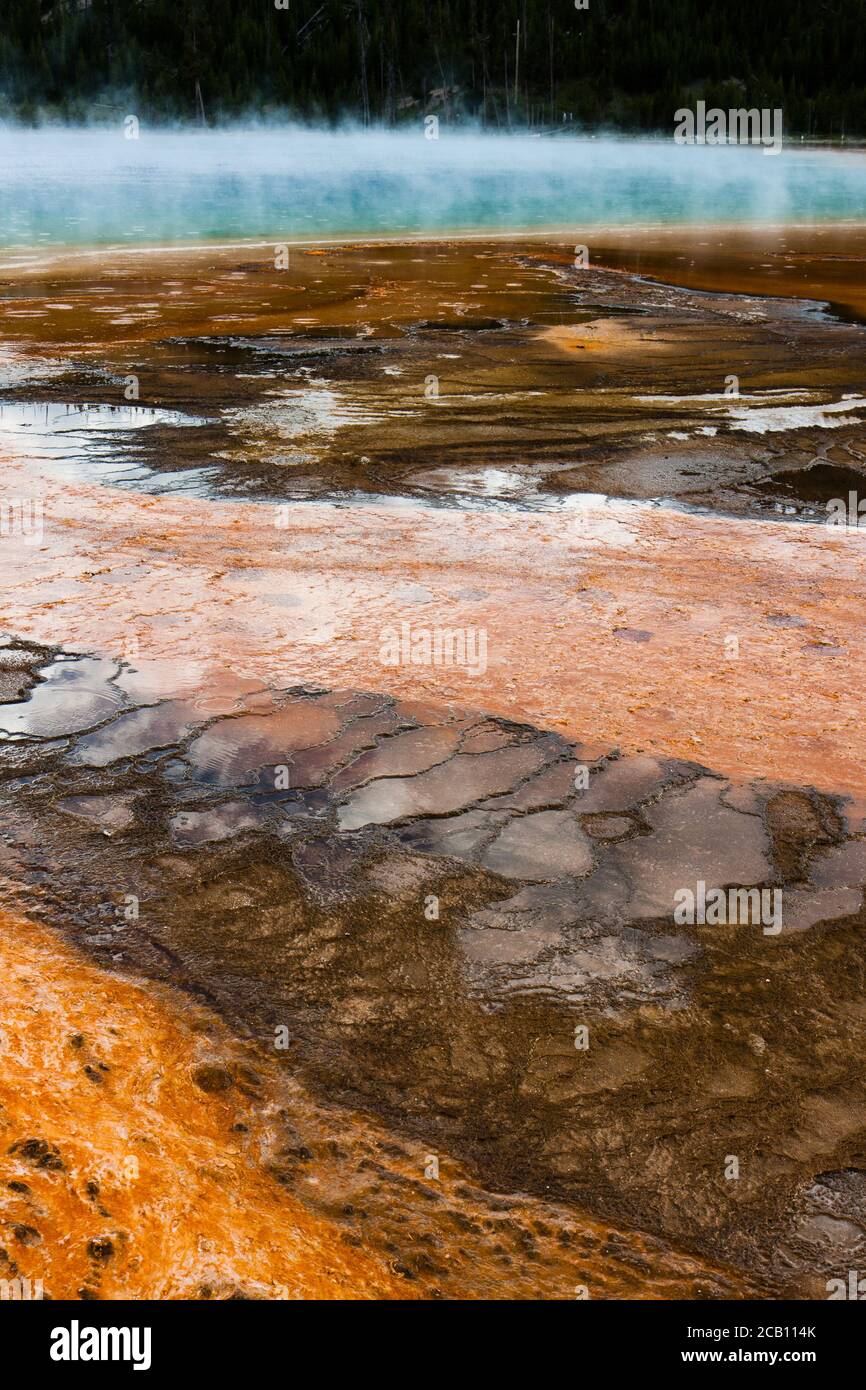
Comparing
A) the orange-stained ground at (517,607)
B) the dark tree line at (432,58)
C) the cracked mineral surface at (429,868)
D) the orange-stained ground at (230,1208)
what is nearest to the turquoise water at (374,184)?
the dark tree line at (432,58)

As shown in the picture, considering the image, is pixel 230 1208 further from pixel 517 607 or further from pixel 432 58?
pixel 432 58

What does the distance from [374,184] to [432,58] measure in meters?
42.1

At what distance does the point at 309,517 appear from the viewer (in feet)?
19.6

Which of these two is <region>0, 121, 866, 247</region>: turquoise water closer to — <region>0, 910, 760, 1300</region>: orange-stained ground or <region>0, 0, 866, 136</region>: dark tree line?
<region>0, 0, 866, 136</region>: dark tree line

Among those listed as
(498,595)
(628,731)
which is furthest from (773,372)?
(628,731)

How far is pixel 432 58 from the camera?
75.2 metres

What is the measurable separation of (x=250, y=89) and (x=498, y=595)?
76322mm

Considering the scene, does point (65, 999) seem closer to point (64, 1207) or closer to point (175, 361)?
point (64, 1207)

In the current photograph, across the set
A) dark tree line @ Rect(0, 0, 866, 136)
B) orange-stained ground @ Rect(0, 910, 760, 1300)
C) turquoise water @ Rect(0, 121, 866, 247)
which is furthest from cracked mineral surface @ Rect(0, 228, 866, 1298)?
dark tree line @ Rect(0, 0, 866, 136)

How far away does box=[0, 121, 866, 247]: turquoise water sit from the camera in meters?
25.6

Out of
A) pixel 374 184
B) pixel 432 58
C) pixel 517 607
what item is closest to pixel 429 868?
pixel 517 607

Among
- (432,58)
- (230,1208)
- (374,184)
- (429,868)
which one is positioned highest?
(432,58)

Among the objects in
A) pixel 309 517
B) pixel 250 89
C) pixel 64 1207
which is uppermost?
pixel 250 89
